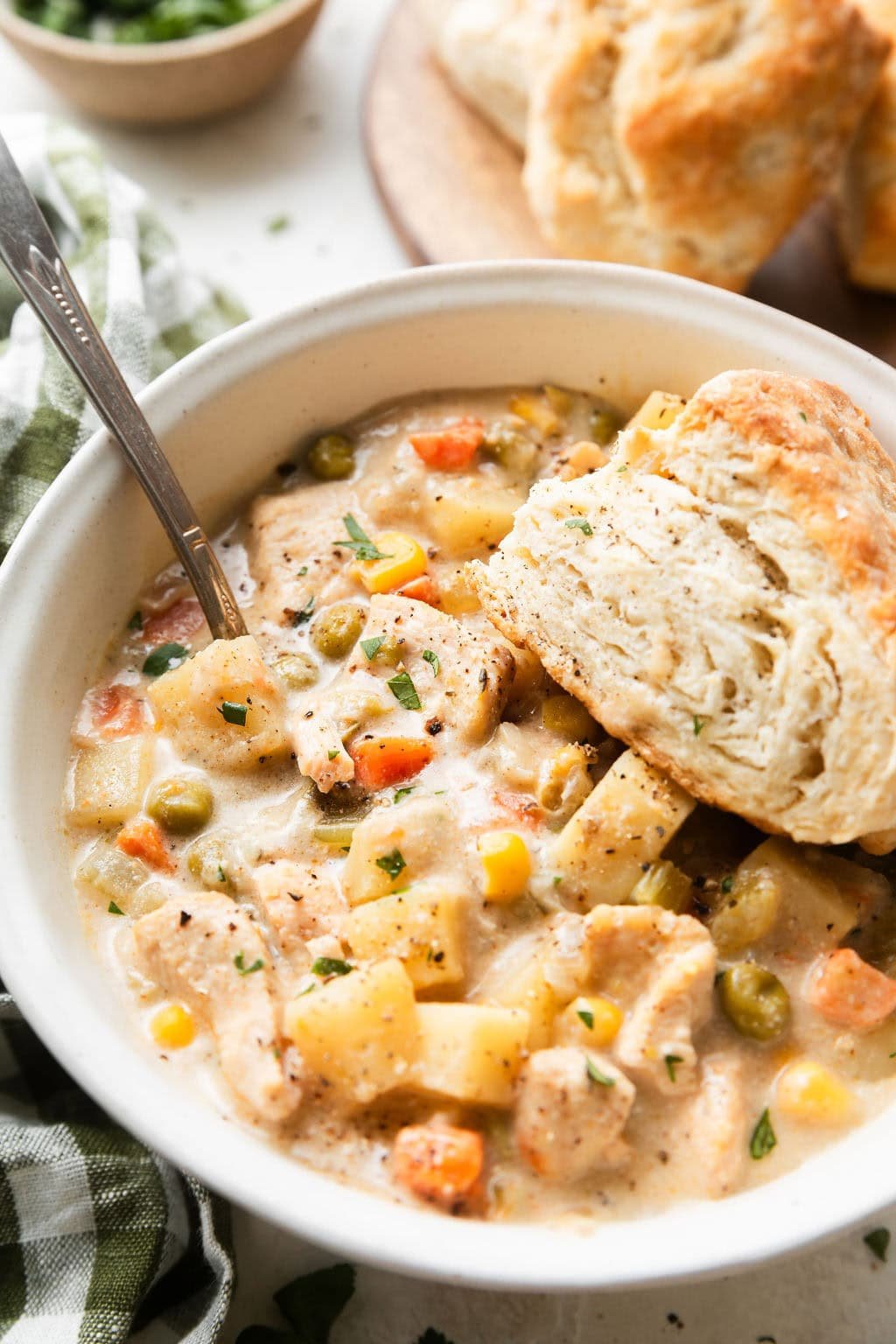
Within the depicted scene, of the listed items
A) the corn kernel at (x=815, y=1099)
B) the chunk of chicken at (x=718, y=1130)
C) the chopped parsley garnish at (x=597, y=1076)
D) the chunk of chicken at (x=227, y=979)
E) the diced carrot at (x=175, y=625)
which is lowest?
the corn kernel at (x=815, y=1099)

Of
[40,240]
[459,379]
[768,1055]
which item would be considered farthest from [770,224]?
[768,1055]

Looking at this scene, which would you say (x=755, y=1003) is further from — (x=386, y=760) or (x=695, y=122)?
(x=695, y=122)

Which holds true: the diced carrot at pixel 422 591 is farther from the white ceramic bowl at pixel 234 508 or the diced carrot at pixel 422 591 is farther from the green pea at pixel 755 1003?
the green pea at pixel 755 1003

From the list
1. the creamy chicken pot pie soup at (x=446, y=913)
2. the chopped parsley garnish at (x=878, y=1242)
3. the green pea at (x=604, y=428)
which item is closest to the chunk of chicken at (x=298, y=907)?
the creamy chicken pot pie soup at (x=446, y=913)

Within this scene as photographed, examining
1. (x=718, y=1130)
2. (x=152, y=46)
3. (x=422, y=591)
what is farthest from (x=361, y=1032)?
(x=152, y=46)

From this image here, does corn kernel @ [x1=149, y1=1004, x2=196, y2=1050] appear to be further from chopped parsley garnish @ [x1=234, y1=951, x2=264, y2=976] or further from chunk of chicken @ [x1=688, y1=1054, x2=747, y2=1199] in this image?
chunk of chicken @ [x1=688, y1=1054, x2=747, y2=1199]
